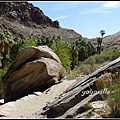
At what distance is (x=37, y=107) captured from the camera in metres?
10.0

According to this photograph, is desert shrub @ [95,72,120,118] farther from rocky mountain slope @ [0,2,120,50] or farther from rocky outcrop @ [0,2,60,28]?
rocky outcrop @ [0,2,60,28]

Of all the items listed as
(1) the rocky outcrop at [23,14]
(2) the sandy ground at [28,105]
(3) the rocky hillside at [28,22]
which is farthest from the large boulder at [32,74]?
(1) the rocky outcrop at [23,14]

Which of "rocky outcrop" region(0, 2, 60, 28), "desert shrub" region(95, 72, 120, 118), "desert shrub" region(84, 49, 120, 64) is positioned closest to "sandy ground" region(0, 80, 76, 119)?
"desert shrub" region(95, 72, 120, 118)

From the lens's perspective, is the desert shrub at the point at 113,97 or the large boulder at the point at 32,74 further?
the large boulder at the point at 32,74

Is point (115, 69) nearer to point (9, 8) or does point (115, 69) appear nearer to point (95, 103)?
point (95, 103)

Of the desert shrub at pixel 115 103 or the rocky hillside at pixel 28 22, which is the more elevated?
the rocky hillside at pixel 28 22

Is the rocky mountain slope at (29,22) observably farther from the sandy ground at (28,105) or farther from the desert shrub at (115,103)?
the desert shrub at (115,103)

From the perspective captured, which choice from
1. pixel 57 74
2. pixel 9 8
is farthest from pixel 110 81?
pixel 9 8

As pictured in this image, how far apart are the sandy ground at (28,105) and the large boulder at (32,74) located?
944 millimetres

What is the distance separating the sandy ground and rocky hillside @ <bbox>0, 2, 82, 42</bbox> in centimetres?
7448

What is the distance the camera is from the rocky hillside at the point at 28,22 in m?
94.8

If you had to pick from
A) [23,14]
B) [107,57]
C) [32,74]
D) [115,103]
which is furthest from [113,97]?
[23,14]

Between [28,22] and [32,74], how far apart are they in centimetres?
9865

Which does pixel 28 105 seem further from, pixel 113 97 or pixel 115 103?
pixel 115 103
